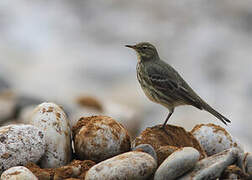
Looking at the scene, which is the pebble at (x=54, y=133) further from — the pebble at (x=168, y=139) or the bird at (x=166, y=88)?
the bird at (x=166, y=88)

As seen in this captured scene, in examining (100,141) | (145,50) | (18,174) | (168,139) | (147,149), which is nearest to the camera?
(18,174)

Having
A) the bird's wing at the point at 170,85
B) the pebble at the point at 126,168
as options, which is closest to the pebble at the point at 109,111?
the bird's wing at the point at 170,85

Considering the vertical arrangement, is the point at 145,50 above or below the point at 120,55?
above

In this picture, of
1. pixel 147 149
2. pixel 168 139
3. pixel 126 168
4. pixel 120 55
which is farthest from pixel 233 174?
pixel 120 55

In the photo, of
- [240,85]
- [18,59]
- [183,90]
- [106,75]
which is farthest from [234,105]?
[183,90]

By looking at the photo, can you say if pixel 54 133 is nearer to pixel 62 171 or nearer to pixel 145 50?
pixel 62 171

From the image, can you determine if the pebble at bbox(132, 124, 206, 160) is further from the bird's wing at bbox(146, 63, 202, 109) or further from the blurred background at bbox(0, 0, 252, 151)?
the blurred background at bbox(0, 0, 252, 151)
